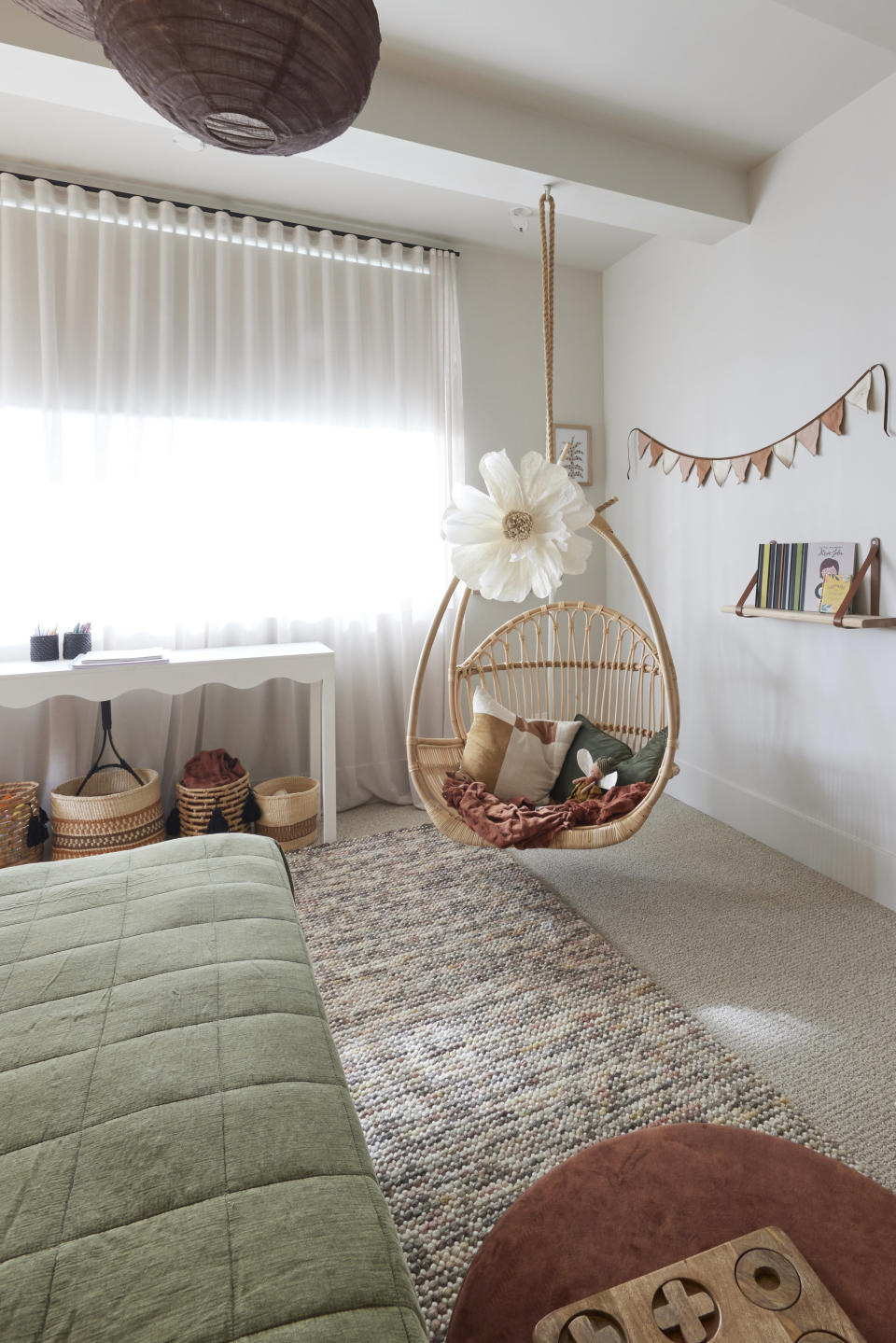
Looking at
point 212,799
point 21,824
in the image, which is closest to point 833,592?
point 212,799

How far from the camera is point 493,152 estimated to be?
7.62 feet

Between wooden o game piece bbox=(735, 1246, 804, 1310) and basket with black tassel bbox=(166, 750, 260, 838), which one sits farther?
basket with black tassel bbox=(166, 750, 260, 838)

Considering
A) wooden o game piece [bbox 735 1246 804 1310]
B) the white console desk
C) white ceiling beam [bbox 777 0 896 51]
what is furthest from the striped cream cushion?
white ceiling beam [bbox 777 0 896 51]

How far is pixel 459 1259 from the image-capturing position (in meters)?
1.21

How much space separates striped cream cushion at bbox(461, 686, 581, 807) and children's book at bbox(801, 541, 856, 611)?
3.19 ft

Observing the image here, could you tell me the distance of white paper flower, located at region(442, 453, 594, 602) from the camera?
194 cm

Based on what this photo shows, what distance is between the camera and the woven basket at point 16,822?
102 inches

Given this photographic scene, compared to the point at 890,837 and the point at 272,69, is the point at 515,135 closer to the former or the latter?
the point at 272,69

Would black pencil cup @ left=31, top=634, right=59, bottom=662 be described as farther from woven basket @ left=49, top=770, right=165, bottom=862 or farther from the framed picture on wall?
the framed picture on wall

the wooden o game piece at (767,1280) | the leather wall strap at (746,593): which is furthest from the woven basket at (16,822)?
the leather wall strap at (746,593)

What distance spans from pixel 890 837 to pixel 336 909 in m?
1.88

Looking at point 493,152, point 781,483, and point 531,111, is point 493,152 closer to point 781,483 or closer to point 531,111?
point 531,111

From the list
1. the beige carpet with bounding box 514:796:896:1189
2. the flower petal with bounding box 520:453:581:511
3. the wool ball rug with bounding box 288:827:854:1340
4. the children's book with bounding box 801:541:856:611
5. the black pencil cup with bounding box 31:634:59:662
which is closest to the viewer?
the wool ball rug with bounding box 288:827:854:1340

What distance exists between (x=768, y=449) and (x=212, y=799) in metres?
2.57
